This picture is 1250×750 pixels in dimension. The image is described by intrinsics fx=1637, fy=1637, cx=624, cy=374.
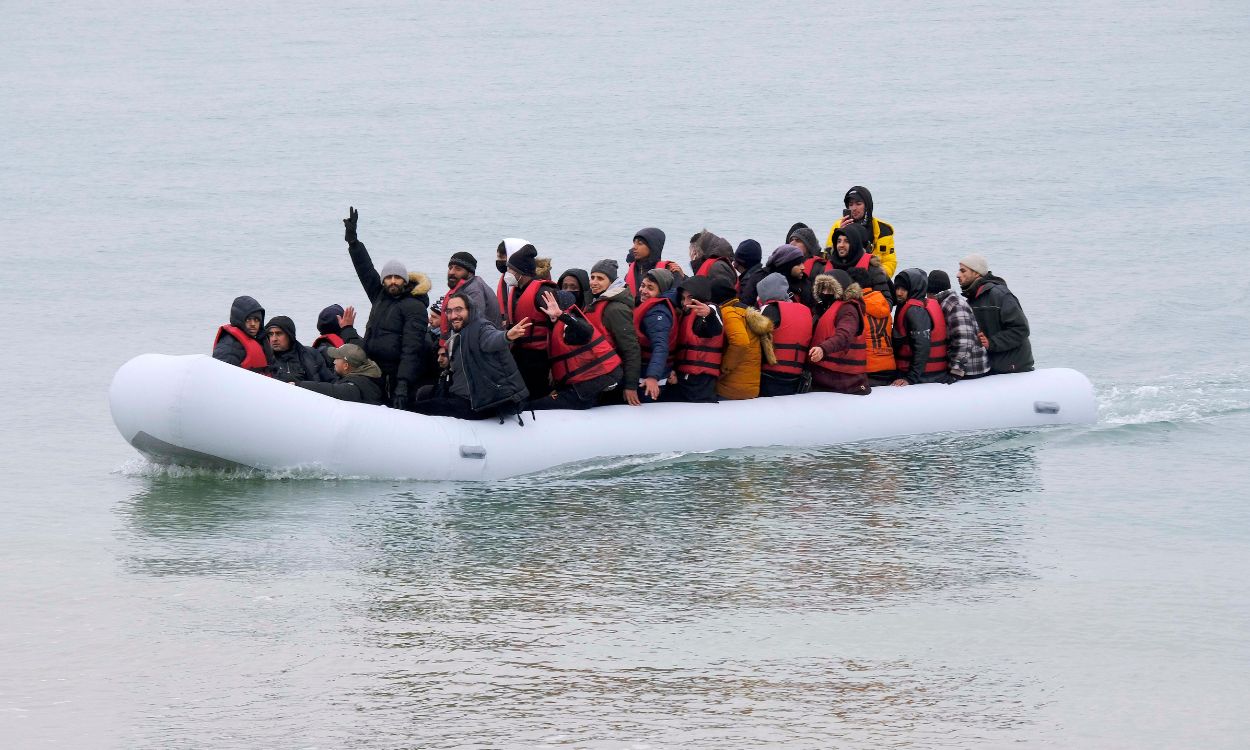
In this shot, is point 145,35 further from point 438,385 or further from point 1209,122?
point 438,385

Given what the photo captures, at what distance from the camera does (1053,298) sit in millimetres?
16797

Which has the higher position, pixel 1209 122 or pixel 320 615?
pixel 1209 122

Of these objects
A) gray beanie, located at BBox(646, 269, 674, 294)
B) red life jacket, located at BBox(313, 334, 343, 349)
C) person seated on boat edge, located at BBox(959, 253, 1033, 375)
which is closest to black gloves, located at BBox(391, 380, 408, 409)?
red life jacket, located at BBox(313, 334, 343, 349)


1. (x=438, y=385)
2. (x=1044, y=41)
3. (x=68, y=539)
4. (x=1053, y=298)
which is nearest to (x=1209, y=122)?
(x=1044, y=41)

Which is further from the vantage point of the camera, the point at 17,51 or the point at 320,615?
the point at 17,51

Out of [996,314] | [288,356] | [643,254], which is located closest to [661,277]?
[643,254]

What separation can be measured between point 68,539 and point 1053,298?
11.1 meters

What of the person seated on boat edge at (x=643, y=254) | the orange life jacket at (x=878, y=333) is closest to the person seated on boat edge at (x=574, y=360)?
the person seated on boat edge at (x=643, y=254)

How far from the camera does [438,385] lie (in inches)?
369

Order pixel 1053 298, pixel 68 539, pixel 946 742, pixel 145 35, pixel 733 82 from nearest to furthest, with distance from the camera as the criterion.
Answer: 1. pixel 946 742
2. pixel 68 539
3. pixel 1053 298
4. pixel 733 82
5. pixel 145 35

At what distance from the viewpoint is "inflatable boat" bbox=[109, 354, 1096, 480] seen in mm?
8672

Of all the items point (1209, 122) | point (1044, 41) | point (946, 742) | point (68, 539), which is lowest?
point (946, 742)

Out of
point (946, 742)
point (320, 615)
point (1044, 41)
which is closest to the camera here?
point (946, 742)

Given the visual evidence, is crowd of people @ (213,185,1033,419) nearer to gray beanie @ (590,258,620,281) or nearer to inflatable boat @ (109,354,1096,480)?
gray beanie @ (590,258,620,281)
